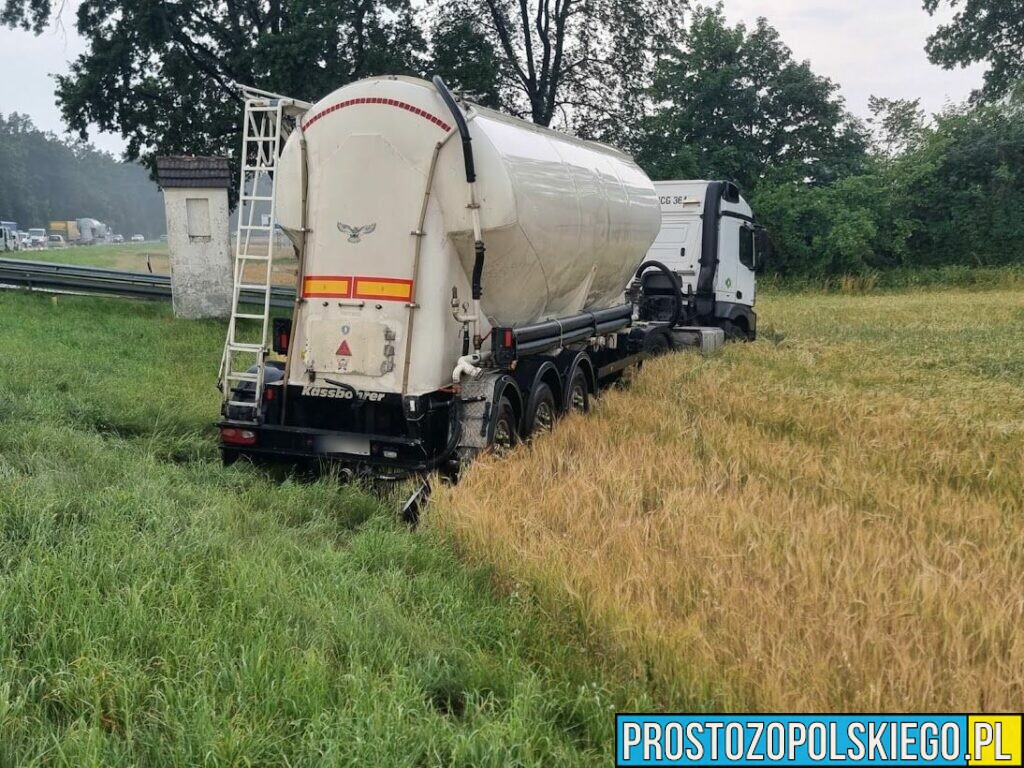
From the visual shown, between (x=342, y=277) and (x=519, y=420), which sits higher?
(x=342, y=277)

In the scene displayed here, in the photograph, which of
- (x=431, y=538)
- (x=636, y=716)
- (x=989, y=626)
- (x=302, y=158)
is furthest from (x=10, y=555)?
(x=989, y=626)

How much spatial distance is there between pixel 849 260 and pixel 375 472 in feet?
99.1

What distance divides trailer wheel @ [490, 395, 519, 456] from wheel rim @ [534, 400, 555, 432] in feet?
1.46

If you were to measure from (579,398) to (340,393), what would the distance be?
3.19 meters

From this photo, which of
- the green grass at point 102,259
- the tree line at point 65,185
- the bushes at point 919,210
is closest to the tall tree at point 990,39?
the bushes at point 919,210

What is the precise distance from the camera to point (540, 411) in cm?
778

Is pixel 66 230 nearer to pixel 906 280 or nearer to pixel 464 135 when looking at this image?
pixel 906 280

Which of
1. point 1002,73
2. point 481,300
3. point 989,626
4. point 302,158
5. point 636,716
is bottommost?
point 636,716

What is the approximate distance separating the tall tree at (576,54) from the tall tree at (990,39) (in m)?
22.8

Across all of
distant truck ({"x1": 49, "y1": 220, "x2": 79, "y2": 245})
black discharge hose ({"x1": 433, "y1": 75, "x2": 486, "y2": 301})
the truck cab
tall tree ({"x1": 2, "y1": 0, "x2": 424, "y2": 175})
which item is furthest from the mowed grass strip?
distant truck ({"x1": 49, "y1": 220, "x2": 79, "y2": 245})

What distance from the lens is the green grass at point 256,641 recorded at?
108 inches

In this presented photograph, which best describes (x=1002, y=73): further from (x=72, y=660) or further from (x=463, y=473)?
(x=72, y=660)

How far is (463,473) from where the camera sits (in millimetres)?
6129

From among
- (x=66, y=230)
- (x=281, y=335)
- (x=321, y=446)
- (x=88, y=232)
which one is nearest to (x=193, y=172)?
(x=281, y=335)
